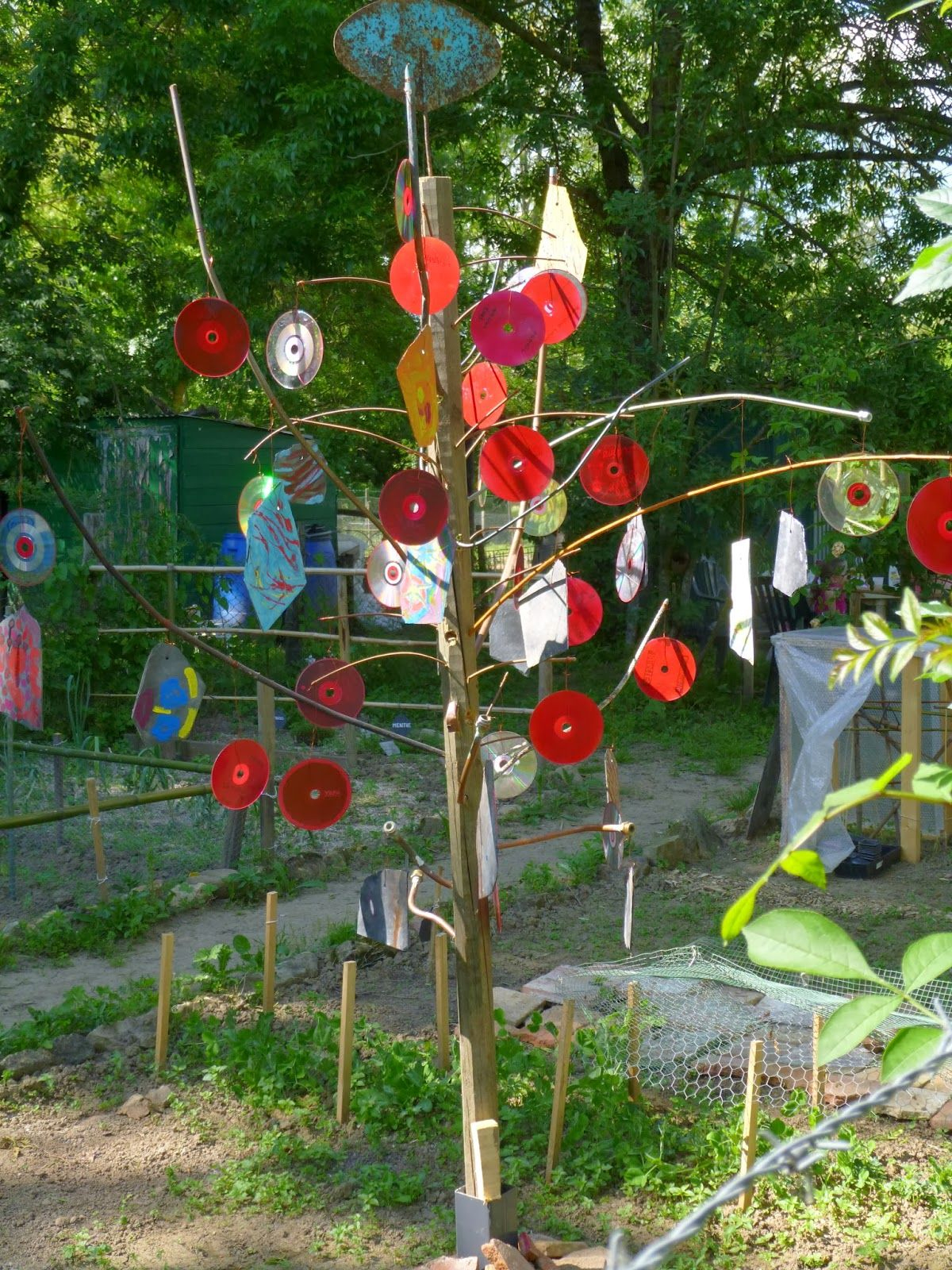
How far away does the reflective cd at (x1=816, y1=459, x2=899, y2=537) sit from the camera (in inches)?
90.5

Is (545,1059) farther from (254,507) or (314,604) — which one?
(314,604)

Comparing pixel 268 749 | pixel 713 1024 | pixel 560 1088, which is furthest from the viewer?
pixel 268 749

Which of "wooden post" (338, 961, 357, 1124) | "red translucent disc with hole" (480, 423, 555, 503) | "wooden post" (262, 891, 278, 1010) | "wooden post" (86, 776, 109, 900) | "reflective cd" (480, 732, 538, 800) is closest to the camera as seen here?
"red translucent disc with hole" (480, 423, 555, 503)

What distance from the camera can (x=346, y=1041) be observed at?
10.9 feet

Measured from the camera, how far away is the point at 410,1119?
11.2 ft

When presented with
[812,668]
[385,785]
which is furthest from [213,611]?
[812,668]

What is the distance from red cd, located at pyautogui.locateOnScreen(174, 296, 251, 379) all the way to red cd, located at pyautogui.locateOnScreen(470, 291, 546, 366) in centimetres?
44

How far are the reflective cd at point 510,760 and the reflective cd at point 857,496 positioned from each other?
2.86 ft

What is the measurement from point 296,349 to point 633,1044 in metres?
2.02

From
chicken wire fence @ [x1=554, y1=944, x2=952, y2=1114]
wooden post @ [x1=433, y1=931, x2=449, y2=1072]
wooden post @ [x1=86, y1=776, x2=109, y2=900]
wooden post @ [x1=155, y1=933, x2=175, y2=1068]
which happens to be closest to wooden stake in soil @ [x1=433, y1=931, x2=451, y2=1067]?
wooden post @ [x1=433, y1=931, x2=449, y2=1072]

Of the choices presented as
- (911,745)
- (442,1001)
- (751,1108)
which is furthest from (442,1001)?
(911,745)

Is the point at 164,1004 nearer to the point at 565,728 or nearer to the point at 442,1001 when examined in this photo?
the point at 442,1001

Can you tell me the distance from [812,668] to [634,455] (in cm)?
351

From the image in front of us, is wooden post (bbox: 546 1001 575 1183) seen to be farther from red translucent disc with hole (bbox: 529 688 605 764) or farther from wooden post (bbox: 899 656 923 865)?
wooden post (bbox: 899 656 923 865)
